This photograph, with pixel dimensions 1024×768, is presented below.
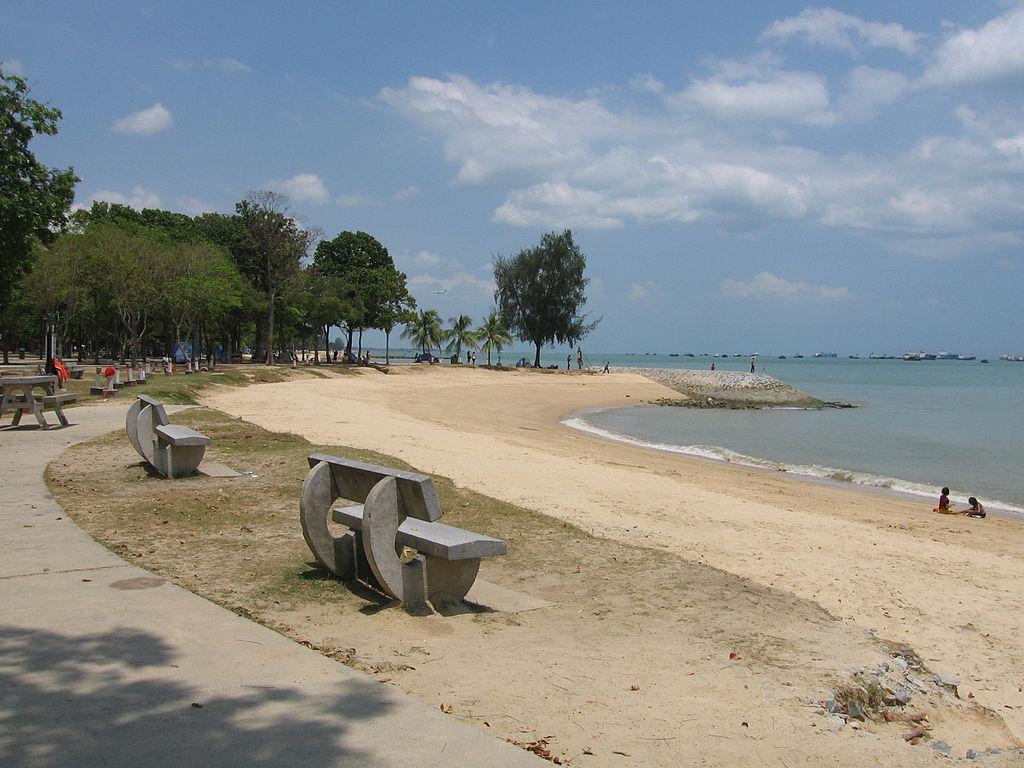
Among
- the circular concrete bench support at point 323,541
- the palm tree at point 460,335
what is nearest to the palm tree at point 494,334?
the palm tree at point 460,335

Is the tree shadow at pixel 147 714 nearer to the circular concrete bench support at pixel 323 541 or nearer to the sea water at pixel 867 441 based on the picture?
the circular concrete bench support at pixel 323 541

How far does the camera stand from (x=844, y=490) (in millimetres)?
17953

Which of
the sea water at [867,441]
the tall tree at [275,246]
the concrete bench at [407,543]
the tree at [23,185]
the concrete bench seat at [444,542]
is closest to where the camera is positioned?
the concrete bench seat at [444,542]

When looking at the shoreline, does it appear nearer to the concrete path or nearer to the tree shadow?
the concrete path

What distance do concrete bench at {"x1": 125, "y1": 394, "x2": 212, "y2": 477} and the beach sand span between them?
11.7ft

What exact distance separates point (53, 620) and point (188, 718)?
1.73 meters

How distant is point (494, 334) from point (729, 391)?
2379 cm

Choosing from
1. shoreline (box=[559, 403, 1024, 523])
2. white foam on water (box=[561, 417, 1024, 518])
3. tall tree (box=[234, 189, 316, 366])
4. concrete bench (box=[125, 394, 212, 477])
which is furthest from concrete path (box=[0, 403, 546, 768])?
tall tree (box=[234, 189, 316, 366])

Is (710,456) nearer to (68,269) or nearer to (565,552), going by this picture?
(565,552)

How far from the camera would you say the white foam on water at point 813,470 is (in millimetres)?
17641

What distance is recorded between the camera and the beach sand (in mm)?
4465

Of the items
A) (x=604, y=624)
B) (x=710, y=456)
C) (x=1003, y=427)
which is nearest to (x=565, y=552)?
(x=604, y=624)

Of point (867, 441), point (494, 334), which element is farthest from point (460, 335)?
point (867, 441)

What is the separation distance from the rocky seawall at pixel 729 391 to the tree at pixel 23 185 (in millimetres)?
39429
